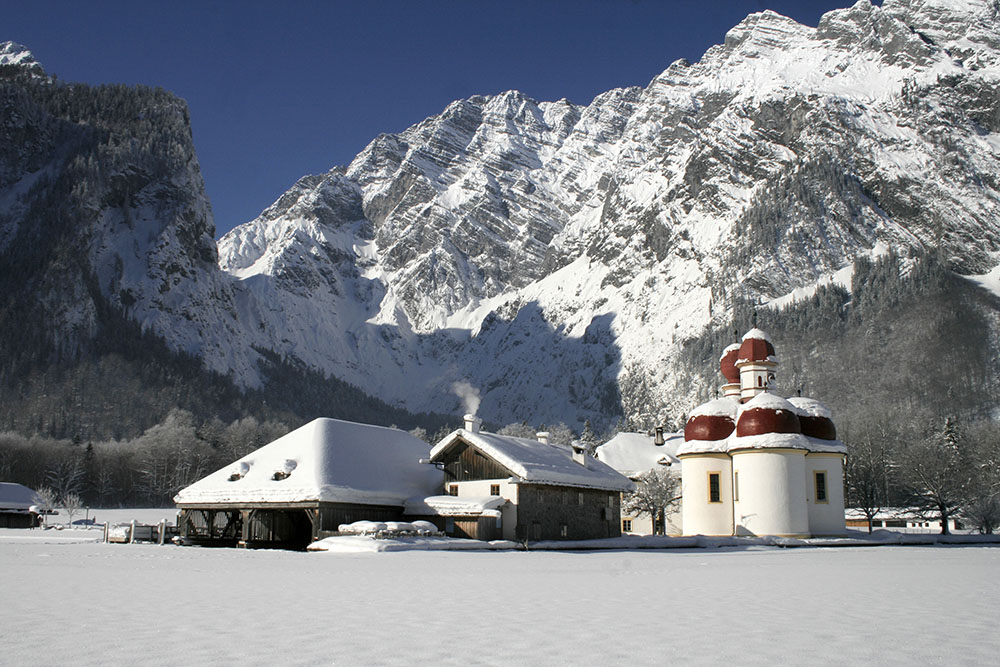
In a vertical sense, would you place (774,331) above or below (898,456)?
above

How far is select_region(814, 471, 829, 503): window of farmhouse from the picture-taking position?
2032 inches

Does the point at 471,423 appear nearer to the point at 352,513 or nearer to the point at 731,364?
the point at 352,513

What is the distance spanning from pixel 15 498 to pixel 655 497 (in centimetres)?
5695

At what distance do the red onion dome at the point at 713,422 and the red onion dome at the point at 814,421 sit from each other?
3.88 meters

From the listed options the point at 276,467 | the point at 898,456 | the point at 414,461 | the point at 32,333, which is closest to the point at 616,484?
the point at 414,461

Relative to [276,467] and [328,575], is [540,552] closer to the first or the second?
[276,467]

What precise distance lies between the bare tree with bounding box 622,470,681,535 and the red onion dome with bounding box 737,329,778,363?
14.3 m

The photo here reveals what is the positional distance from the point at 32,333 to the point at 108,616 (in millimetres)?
174497

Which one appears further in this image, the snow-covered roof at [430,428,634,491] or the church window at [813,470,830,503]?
the church window at [813,470,830,503]

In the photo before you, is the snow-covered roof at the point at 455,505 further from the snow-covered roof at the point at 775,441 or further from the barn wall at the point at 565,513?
the snow-covered roof at the point at 775,441

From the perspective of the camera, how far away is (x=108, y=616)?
12.6m

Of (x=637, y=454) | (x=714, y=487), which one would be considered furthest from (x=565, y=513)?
(x=637, y=454)

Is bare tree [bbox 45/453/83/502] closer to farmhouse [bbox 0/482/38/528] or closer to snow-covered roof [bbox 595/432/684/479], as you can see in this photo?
farmhouse [bbox 0/482/38/528]

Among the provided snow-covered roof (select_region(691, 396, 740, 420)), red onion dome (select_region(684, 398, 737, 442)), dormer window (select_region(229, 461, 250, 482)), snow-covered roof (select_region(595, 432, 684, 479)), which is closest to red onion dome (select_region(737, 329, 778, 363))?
snow-covered roof (select_region(691, 396, 740, 420))
